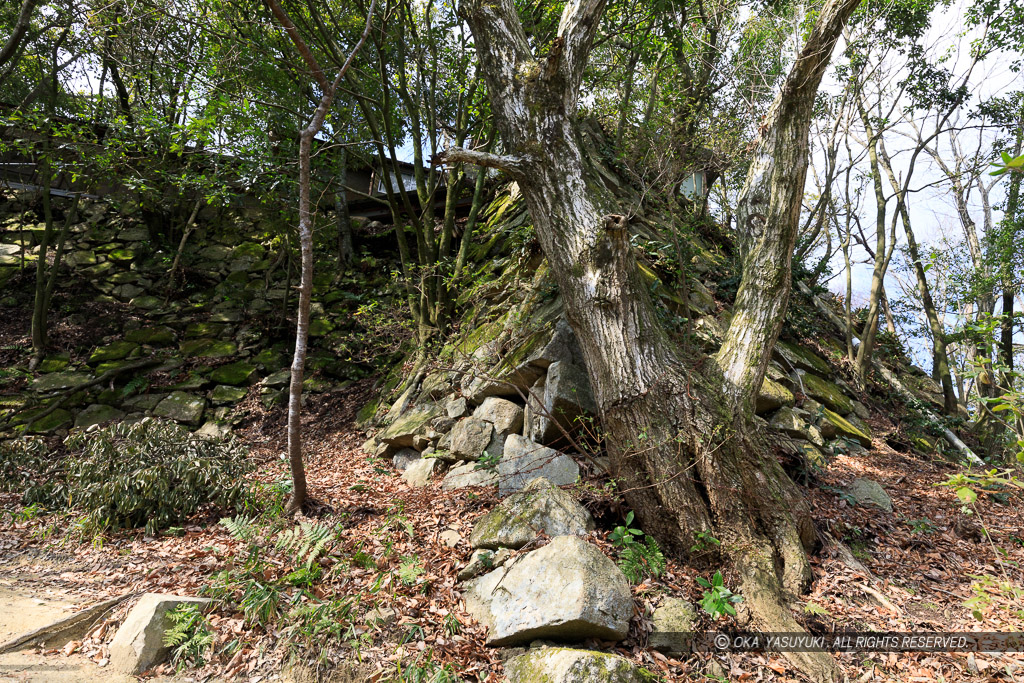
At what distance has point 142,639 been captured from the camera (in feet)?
11.3

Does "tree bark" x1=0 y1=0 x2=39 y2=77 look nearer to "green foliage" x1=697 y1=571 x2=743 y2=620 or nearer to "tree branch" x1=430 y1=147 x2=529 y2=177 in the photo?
"tree branch" x1=430 y1=147 x2=529 y2=177

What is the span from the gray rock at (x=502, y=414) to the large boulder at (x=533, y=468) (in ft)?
2.30

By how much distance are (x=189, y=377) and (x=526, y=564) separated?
786 cm

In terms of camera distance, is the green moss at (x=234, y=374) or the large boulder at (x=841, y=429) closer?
the large boulder at (x=841, y=429)

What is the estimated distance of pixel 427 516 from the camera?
5.09 meters

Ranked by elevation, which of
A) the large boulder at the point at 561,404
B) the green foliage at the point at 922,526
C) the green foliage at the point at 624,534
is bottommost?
the green foliage at the point at 624,534

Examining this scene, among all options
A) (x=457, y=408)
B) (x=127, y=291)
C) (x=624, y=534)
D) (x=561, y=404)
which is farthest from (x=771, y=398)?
(x=127, y=291)

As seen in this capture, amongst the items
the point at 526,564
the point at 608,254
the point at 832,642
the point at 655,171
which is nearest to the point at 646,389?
the point at 608,254

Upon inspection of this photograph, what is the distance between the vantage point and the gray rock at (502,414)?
610cm

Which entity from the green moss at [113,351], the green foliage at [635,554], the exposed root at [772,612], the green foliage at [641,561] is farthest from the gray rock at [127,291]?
the exposed root at [772,612]

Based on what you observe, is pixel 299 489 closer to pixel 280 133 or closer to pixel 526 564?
pixel 526 564

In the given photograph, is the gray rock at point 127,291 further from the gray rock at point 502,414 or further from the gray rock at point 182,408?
the gray rock at point 502,414

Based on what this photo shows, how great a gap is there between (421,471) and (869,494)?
182 inches

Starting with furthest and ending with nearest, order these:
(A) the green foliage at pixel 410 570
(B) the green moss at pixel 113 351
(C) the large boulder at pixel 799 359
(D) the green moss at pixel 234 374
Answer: (B) the green moss at pixel 113 351 < (D) the green moss at pixel 234 374 < (C) the large boulder at pixel 799 359 < (A) the green foliage at pixel 410 570
